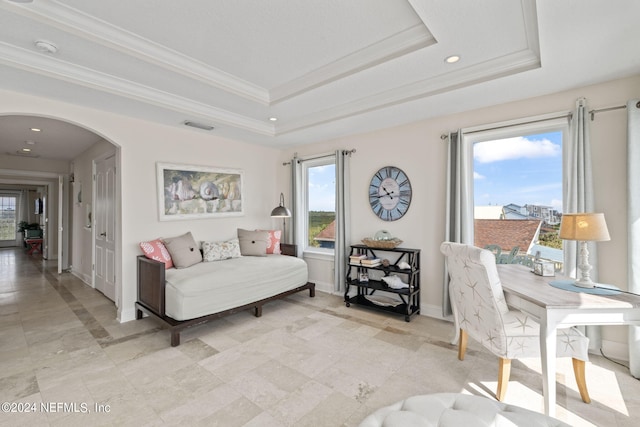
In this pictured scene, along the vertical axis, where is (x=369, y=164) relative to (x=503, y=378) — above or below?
above

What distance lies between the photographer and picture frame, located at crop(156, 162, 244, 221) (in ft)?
12.5

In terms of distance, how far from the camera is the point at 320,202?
4.95 m

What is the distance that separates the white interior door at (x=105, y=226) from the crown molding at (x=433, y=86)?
2986 millimetres

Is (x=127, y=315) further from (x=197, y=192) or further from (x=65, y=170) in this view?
(x=65, y=170)

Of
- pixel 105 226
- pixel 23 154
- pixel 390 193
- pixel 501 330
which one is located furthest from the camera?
pixel 23 154

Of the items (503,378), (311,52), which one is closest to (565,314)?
(503,378)

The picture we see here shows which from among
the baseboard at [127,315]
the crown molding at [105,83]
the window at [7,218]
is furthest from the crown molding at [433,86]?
the window at [7,218]

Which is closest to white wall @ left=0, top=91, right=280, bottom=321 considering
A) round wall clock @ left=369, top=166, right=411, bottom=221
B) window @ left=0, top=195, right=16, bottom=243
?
round wall clock @ left=369, top=166, right=411, bottom=221

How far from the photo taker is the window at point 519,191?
114 inches

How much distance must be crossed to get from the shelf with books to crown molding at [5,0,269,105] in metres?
2.62

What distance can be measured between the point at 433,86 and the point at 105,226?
493cm

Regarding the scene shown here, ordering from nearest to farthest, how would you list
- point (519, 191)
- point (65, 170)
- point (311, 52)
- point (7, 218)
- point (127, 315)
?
point (311, 52)
point (519, 191)
point (127, 315)
point (65, 170)
point (7, 218)

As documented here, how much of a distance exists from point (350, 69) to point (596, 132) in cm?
234

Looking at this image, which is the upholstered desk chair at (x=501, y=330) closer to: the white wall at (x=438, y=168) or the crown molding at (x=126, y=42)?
the white wall at (x=438, y=168)
